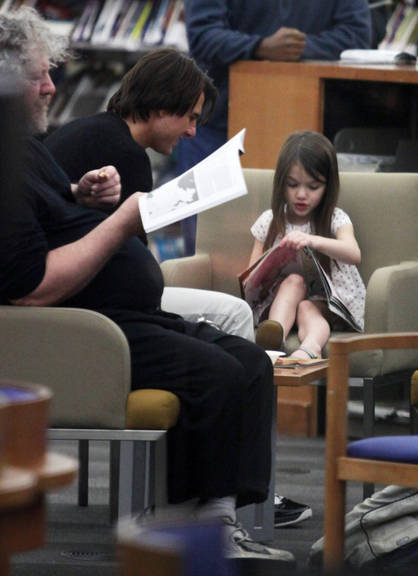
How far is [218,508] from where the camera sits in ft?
8.61

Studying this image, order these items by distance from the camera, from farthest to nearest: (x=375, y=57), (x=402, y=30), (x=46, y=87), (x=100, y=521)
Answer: (x=402, y=30), (x=375, y=57), (x=100, y=521), (x=46, y=87)

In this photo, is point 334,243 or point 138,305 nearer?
point 138,305

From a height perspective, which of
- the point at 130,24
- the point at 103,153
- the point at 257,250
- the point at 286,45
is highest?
the point at 130,24

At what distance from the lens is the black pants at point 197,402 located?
8.55ft

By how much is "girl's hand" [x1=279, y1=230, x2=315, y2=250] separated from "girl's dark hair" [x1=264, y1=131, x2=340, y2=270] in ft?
0.50

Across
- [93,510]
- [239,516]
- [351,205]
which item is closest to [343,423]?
[239,516]

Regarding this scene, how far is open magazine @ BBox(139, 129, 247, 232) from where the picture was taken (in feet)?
7.74

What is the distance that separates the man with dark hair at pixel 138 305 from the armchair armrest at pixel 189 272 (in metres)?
1.00

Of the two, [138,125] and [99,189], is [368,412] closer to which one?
[138,125]

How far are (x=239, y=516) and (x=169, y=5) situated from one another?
4.14 m

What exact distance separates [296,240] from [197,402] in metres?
1.12

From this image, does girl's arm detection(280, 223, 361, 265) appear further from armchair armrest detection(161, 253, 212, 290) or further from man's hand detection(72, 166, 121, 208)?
man's hand detection(72, 166, 121, 208)

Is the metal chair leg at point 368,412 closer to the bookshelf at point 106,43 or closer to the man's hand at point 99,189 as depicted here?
the man's hand at point 99,189

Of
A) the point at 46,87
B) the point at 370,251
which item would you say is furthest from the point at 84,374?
the point at 370,251
